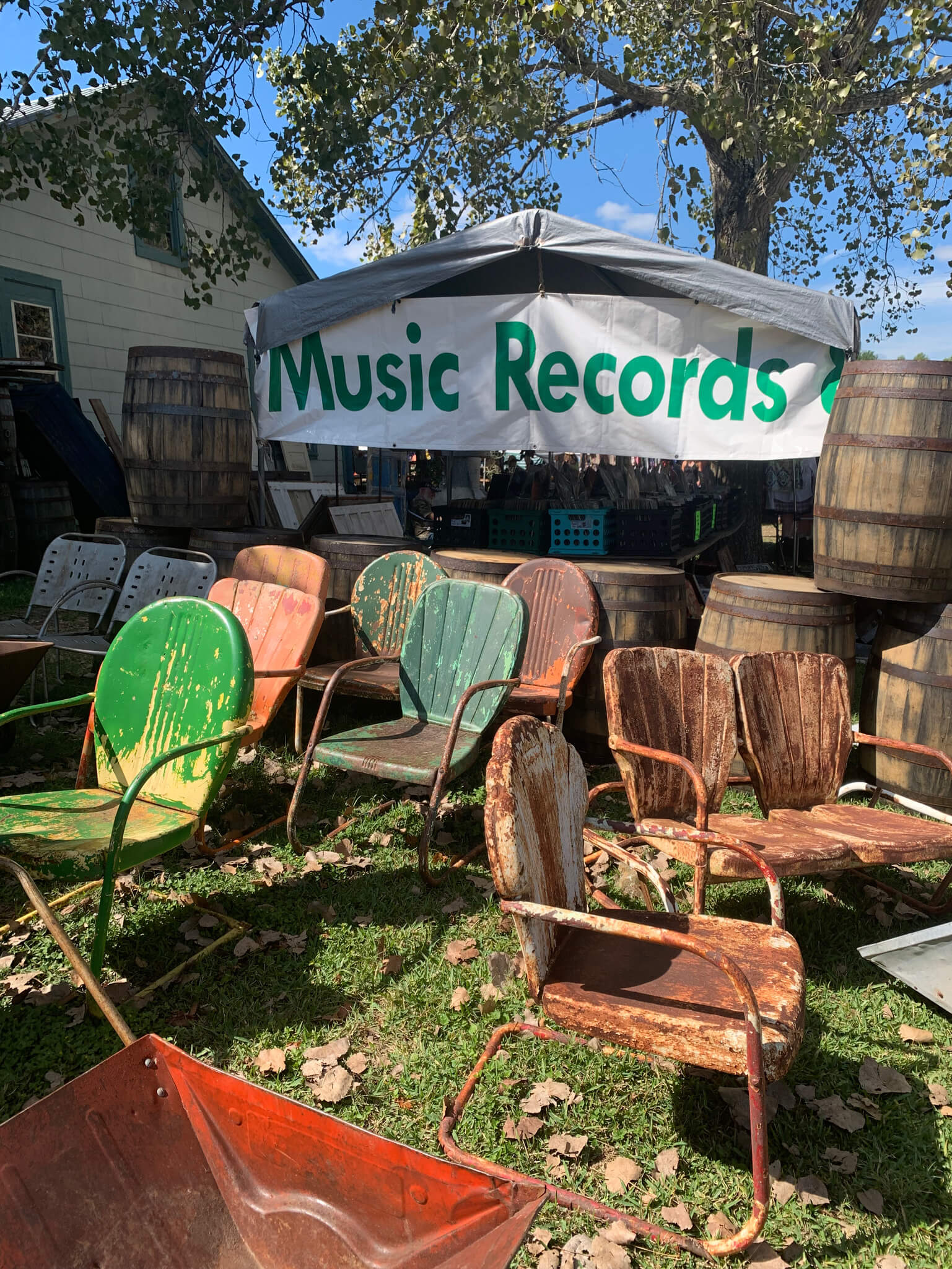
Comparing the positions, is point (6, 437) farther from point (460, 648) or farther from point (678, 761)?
point (678, 761)

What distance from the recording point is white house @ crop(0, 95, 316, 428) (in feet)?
34.6

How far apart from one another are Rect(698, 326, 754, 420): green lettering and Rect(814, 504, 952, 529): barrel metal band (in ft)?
4.35

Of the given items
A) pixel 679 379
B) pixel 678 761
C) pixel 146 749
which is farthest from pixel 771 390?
pixel 146 749

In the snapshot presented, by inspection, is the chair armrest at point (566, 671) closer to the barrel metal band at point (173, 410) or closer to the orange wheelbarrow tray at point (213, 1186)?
the orange wheelbarrow tray at point (213, 1186)

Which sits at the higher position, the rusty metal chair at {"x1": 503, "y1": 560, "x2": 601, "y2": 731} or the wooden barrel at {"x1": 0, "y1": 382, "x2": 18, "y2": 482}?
the wooden barrel at {"x1": 0, "y1": 382, "x2": 18, "y2": 482}

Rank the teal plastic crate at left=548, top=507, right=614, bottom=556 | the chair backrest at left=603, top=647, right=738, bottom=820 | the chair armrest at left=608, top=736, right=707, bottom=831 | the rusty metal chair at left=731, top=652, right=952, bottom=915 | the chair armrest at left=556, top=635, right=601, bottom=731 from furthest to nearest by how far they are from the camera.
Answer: the teal plastic crate at left=548, top=507, right=614, bottom=556
the chair armrest at left=556, top=635, right=601, bottom=731
the rusty metal chair at left=731, top=652, right=952, bottom=915
the chair backrest at left=603, top=647, right=738, bottom=820
the chair armrest at left=608, top=736, right=707, bottom=831

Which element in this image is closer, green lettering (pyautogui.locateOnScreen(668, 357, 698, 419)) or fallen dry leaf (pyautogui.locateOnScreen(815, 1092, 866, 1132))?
fallen dry leaf (pyautogui.locateOnScreen(815, 1092, 866, 1132))

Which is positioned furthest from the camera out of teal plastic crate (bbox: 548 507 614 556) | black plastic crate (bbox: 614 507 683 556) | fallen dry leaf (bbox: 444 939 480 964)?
black plastic crate (bbox: 614 507 683 556)

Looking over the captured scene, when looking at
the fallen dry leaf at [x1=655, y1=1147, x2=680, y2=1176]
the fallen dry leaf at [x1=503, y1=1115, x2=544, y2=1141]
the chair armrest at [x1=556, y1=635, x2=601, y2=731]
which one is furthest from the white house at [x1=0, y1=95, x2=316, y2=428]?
the fallen dry leaf at [x1=655, y1=1147, x2=680, y2=1176]

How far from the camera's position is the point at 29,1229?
1.44 meters

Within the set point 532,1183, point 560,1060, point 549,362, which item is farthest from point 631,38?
point 532,1183

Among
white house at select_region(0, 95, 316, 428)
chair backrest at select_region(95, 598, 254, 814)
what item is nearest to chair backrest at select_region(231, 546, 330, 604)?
chair backrest at select_region(95, 598, 254, 814)

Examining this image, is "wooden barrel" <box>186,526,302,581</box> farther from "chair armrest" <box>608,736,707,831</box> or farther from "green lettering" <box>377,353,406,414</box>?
"chair armrest" <box>608,736,707,831</box>

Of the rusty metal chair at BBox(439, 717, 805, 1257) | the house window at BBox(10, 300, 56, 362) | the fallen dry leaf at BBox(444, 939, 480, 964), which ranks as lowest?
the fallen dry leaf at BBox(444, 939, 480, 964)
